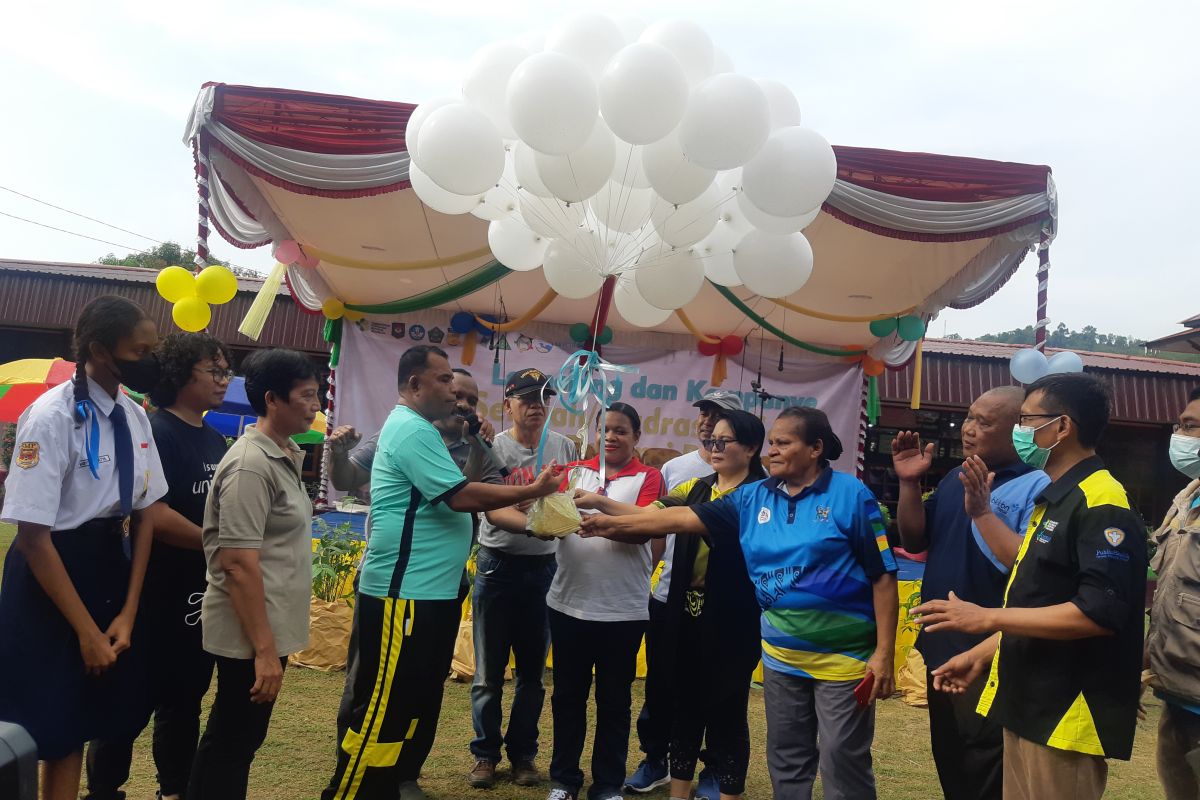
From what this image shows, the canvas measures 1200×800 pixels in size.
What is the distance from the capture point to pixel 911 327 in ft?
24.3

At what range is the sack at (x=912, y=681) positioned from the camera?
526cm

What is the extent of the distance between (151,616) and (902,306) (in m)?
6.50

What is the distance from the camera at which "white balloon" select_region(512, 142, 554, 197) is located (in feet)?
13.0

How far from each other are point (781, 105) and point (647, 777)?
327 cm

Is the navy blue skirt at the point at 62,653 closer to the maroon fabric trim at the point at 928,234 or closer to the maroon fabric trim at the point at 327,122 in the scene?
the maroon fabric trim at the point at 327,122

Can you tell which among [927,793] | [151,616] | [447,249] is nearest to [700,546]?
[927,793]

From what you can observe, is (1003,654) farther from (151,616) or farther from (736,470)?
(151,616)

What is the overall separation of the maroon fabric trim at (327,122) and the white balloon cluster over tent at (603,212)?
12mm

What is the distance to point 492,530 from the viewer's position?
147 inches

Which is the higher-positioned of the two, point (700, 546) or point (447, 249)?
point (447, 249)

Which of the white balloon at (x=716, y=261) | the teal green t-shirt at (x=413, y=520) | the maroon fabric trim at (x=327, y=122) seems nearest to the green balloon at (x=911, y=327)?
the white balloon at (x=716, y=261)

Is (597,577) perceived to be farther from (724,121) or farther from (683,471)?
(724,121)

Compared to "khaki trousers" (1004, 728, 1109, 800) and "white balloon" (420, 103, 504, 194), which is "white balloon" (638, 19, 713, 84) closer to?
"white balloon" (420, 103, 504, 194)

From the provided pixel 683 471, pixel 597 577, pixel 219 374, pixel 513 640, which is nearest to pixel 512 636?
pixel 513 640
